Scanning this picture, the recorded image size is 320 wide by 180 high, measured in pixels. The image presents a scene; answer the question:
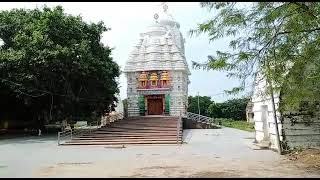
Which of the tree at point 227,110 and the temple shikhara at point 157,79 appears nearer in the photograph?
the temple shikhara at point 157,79

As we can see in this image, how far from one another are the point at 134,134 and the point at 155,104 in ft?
43.8

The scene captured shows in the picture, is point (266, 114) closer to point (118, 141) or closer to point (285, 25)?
point (118, 141)

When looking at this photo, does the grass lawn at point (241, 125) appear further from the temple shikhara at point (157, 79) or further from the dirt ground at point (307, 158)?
the dirt ground at point (307, 158)

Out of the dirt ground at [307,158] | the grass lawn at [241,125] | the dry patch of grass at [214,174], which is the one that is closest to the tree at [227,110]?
the grass lawn at [241,125]

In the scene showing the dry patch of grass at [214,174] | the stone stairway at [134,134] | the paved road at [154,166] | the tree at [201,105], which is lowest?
the dry patch of grass at [214,174]

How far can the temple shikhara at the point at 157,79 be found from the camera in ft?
126

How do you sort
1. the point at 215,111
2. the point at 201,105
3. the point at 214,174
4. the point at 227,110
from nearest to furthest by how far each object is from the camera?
the point at 214,174 → the point at 227,110 → the point at 215,111 → the point at 201,105

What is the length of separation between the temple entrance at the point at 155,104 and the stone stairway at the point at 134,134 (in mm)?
7496

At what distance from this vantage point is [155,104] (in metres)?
39.2

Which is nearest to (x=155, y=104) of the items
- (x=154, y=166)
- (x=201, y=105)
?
(x=201, y=105)

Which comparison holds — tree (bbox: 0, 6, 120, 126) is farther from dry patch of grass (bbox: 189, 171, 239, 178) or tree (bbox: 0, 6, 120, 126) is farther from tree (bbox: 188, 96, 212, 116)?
tree (bbox: 188, 96, 212, 116)

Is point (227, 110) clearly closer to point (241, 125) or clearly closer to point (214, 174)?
point (241, 125)

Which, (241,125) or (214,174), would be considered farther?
(241,125)

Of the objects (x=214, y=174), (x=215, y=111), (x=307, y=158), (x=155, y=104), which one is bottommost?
(x=214, y=174)
